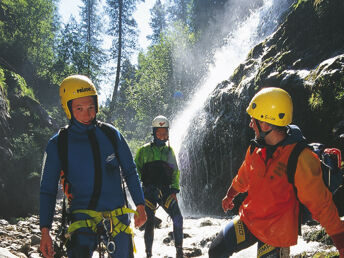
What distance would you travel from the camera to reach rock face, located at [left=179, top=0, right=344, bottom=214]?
8203 mm

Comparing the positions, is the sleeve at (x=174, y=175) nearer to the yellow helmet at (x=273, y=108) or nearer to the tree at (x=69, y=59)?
the yellow helmet at (x=273, y=108)

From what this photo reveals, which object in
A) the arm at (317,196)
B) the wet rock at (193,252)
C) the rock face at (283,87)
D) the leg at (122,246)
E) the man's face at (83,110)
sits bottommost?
the wet rock at (193,252)

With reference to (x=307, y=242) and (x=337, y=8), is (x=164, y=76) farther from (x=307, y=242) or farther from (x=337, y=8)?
(x=307, y=242)

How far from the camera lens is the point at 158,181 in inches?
236

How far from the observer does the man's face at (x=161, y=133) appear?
248 inches

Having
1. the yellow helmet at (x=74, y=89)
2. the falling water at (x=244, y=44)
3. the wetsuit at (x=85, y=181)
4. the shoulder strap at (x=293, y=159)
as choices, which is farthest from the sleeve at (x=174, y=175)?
the falling water at (x=244, y=44)

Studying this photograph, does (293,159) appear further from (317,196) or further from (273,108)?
(273,108)

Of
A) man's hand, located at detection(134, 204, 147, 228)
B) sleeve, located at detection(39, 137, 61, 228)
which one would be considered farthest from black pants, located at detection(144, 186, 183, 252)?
sleeve, located at detection(39, 137, 61, 228)

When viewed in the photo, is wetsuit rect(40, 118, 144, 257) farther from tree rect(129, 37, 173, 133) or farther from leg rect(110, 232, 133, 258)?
tree rect(129, 37, 173, 133)

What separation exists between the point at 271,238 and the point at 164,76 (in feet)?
122

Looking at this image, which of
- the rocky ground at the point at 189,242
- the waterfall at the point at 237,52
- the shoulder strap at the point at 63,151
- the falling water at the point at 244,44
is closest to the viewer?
the shoulder strap at the point at 63,151

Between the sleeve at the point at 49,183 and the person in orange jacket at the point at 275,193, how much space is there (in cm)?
194

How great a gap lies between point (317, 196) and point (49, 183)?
8.83 feet

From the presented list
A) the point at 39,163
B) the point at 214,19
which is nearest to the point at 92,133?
the point at 39,163
